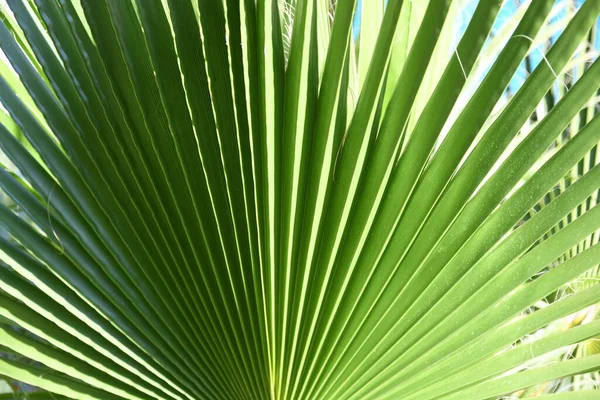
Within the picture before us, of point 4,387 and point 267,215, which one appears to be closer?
point 267,215

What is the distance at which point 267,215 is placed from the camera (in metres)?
0.86

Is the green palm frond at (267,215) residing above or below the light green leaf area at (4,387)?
above

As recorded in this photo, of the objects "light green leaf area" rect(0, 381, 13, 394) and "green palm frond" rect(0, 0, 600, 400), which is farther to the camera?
"light green leaf area" rect(0, 381, 13, 394)

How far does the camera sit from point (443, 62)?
3.28 ft

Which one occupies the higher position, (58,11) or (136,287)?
(58,11)

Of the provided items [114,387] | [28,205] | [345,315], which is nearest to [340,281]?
[345,315]

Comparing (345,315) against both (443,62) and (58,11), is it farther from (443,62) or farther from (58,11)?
(58,11)

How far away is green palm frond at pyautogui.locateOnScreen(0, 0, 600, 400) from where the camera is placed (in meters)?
0.78

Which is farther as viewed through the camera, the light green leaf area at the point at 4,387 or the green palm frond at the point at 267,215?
the light green leaf area at the point at 4,387

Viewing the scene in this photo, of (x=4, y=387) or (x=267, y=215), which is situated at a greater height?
(x=267, y=215)

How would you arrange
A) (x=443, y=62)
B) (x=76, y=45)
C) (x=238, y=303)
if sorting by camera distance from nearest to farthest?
(x=76, y=45) < (x=238, y=303) < (x=443, y=62)

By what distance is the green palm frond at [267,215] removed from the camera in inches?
30.6

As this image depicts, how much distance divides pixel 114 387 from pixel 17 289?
0.69 ft

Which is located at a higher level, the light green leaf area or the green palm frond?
the green palm frond
